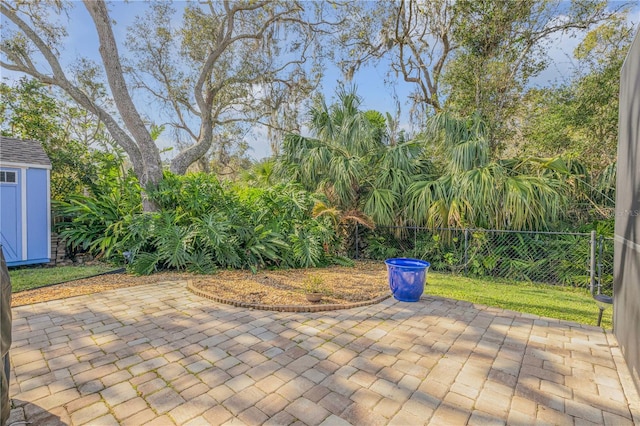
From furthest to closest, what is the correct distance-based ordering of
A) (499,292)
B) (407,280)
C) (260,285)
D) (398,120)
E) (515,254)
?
(398,120) → (515,254) → (499,292) → (260,285) → (407,280)

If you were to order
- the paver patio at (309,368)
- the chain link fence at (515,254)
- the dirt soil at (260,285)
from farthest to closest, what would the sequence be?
1. the chain link fence at (515,254)
2. the dirt soil at (260,285)
3. the paver patio at (309,368)

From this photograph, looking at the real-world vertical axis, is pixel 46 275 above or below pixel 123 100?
below

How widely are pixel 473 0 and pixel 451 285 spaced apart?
6.22m

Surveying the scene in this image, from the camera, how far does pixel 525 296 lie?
437cm

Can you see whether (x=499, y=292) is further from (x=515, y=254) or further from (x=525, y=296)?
(x=515, y=254)

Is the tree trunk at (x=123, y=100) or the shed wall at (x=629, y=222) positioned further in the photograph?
the tree trunk at (x=123, y=100)

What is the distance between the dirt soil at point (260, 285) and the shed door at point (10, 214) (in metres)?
2.31

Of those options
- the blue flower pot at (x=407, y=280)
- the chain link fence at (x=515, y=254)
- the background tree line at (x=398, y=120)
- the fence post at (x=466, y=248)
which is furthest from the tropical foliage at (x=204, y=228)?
the fence post at (x=466, y=248)

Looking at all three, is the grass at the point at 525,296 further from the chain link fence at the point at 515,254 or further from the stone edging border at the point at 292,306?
the stone edging border at the point at 292,306

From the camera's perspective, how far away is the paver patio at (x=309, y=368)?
5.65ft

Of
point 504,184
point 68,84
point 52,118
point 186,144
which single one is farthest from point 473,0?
point 186,144

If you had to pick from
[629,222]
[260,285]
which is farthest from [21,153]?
[629,222]

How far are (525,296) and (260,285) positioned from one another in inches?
146

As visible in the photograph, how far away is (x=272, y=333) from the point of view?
2758 millimetres
